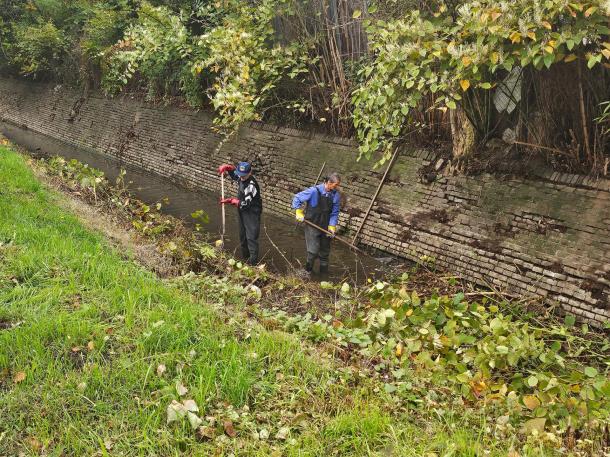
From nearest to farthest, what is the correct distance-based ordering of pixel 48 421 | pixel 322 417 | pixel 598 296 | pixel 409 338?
pixel 48 421 < pixel 322 417 < pixel 409 338 < pixel 598 296

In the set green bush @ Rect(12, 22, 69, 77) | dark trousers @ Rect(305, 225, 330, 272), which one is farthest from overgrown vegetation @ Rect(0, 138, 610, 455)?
green bush @ Rect(12, 22, 69, 77)

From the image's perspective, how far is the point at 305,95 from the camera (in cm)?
1079

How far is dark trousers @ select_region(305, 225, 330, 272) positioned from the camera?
291 inches

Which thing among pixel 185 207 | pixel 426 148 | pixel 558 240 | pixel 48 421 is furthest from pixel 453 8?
pixel 185 207

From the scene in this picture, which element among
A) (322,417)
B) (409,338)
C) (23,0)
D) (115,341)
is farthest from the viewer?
(23,0)

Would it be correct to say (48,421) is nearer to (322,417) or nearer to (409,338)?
(322,417)

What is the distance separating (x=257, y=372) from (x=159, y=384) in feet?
2.34

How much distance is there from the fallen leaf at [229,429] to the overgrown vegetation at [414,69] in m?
4.27

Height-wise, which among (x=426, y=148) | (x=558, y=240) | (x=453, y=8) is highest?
(x=453, y=8)

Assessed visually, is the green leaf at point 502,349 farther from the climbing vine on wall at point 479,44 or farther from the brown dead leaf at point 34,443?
the brown dead leaf at point 34,443

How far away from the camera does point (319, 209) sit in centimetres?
732

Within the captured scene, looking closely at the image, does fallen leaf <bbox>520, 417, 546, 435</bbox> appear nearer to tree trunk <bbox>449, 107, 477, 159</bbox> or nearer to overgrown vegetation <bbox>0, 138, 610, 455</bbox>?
overgrown vegetation <bbox>0, 138, 610, 455</bbox>

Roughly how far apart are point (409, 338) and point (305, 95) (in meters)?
7.51

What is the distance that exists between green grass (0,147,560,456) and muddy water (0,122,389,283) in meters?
3.45
